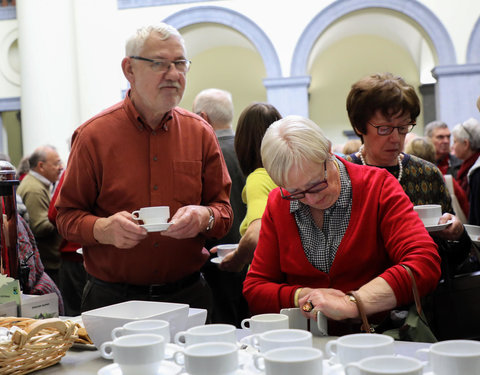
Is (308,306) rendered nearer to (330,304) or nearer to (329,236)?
(330,304)

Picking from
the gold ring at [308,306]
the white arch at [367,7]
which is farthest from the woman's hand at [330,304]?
the white arch at [367,7]

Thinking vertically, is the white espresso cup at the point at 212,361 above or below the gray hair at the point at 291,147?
below

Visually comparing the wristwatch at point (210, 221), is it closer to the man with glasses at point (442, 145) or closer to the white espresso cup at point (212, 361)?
the white espresso cup at point (212, 361)

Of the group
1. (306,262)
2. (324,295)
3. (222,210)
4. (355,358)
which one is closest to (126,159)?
(222,210)

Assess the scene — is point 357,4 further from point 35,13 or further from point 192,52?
point 35,13

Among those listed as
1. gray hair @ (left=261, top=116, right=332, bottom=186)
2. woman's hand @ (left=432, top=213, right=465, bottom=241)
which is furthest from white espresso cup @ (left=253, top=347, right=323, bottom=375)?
woman's hand @ (left=432, top=213, right=465, bottom=241)

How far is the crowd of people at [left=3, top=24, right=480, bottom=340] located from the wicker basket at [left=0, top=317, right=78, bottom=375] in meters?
0.61

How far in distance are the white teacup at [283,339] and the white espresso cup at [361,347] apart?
0.28ft

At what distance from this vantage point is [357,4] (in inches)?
448

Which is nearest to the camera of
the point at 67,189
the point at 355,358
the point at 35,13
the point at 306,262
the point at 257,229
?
the point at 355,358

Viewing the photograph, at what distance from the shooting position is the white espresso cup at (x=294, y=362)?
1.28m

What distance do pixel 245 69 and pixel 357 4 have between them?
16.4ft

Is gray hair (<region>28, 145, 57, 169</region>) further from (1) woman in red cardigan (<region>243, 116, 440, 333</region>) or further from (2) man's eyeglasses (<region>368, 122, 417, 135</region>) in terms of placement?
(1) woman in red cardigan (<region>243, 116, 440, 333</region>)

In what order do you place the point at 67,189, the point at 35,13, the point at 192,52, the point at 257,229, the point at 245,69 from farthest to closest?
the point at 245,69 < the point at 192,52 < the point at 35,13 < the point at 257,229 < the point at 67,189
